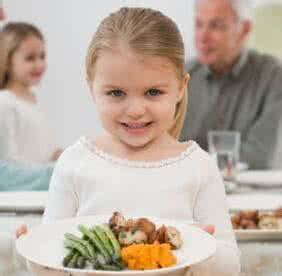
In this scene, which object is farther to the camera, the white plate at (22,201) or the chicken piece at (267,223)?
the white plate at (22,201)

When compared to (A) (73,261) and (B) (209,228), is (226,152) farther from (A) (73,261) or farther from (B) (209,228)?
(A) (73,261)

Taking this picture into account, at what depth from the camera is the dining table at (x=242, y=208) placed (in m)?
1.79

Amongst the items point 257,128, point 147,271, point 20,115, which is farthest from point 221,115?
point 147,271

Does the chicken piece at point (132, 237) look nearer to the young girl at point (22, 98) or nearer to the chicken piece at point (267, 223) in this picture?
the chicken piece at point (267, 223)

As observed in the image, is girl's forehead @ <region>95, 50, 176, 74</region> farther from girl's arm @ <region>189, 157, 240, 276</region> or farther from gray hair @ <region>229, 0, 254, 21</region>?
gray hair @ <region>229, 0, 254, 21</region>

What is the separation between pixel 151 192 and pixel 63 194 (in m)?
0.13

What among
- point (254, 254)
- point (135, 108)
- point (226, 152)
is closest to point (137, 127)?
point (135, 108)

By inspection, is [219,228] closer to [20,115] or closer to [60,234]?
[60,234]

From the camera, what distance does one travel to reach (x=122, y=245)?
1091 mm

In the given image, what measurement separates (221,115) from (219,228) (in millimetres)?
1908

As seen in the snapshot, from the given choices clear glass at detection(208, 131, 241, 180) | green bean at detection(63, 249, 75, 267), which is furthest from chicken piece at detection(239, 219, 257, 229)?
green bean at detection(63, 249, 75, 267)

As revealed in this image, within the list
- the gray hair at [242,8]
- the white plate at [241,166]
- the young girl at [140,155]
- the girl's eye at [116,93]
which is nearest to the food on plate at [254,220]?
the white plate at [241,166]

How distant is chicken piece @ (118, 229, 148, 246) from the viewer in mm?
1086

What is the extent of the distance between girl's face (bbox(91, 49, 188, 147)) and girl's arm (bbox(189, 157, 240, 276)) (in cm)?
11
